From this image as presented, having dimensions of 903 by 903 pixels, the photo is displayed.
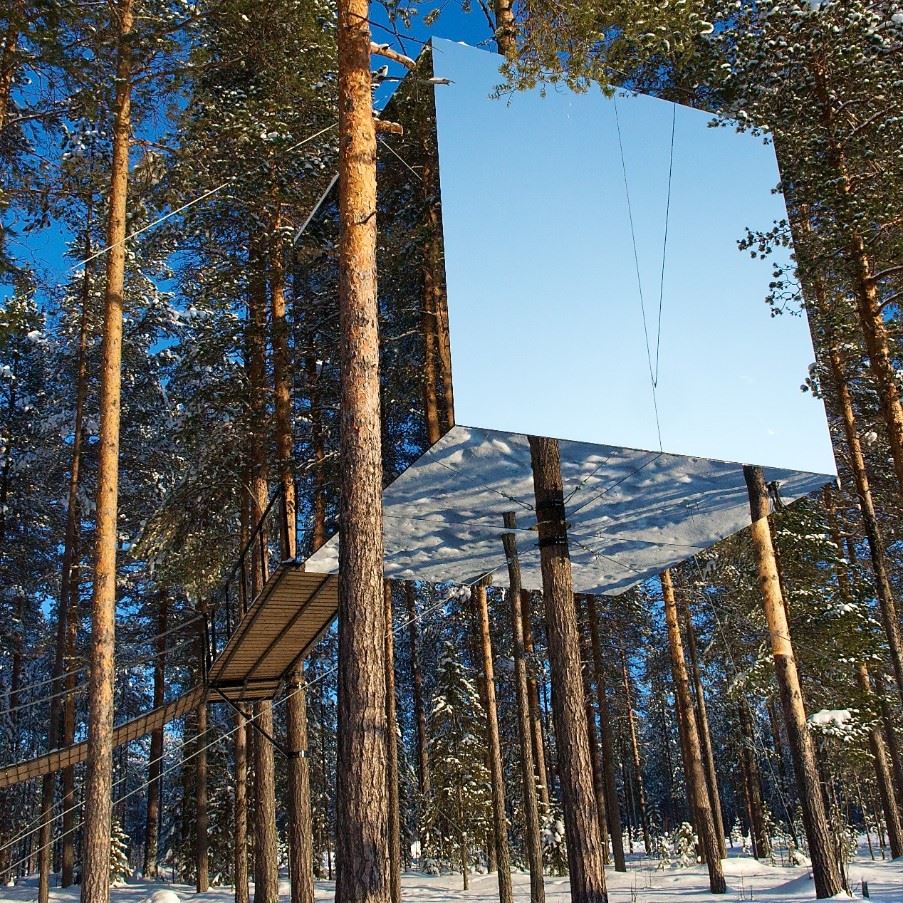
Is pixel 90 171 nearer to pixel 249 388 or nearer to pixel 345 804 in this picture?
pixel 249 388

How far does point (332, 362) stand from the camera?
1313 centimetres

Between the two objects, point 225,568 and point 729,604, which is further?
point 729,604

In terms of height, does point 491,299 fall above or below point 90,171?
below


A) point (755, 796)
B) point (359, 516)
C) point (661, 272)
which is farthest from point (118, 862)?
point (661, 272)

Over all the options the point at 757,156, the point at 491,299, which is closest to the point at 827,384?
the point at 757,156

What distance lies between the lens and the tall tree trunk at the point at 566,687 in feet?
25.5

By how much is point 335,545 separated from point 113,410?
2.93 metres

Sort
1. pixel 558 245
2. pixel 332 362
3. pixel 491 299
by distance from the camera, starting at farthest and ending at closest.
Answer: pixel 332 362, pixel 558 245, pixel 491 299

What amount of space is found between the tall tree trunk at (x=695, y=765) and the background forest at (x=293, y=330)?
14.3 inches

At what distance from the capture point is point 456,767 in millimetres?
18172

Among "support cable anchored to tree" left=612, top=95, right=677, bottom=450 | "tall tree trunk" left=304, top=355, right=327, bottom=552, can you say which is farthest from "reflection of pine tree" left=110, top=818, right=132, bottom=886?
"support cable anchored to tree" left=612, top=95, right=677, bottom=450

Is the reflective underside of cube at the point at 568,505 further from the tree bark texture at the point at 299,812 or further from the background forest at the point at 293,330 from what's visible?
the tree bark texture at the point at 299,812

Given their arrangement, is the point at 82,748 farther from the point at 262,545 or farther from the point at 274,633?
the point at 262,545

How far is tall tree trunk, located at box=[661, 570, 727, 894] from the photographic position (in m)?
14.0
